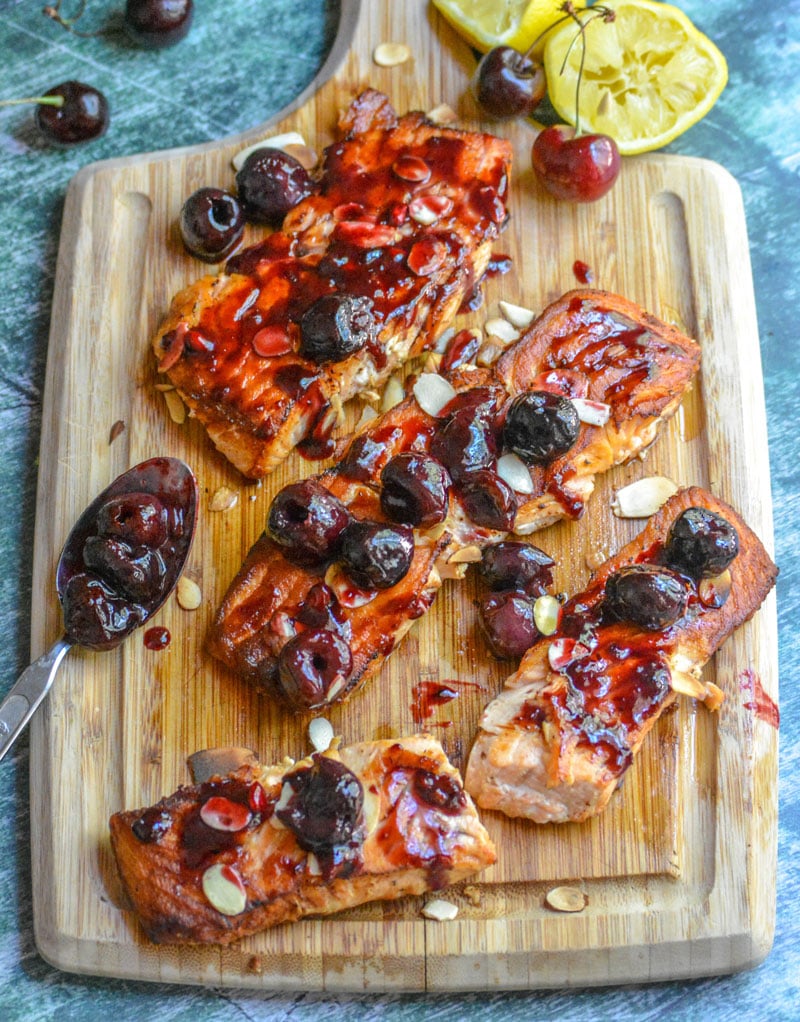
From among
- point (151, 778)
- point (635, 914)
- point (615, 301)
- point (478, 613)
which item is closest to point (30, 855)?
point (151, 778)

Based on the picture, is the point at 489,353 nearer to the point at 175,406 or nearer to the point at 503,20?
the point at 175,406

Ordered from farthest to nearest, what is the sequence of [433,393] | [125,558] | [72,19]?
[72,19] → [433,393] → [125,558]

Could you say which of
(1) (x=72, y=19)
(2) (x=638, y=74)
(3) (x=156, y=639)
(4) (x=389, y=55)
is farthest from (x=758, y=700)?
(1) (x=72, y=19)

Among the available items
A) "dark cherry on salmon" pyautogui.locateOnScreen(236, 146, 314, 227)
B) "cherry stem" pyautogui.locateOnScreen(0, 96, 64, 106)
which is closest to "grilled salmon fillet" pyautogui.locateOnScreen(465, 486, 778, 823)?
"dark cherry on salmon" pyautogui.locateOnScreen(236, 146, 314, 227)

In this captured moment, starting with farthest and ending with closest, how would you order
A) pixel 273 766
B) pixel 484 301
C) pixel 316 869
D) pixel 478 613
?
1. pixel 484 301
2. pixel 478 613
3. pixel 273 766
4. pixel 316 869

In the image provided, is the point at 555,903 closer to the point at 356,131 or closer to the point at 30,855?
the point at 30,855

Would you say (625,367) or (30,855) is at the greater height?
(625,367)

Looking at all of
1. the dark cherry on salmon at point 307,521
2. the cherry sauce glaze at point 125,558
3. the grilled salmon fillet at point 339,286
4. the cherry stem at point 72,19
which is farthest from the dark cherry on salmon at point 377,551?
the cherry stem at point 72,19

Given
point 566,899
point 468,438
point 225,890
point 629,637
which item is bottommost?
point 566,899

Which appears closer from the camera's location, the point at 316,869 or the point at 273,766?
the point at 316,869
